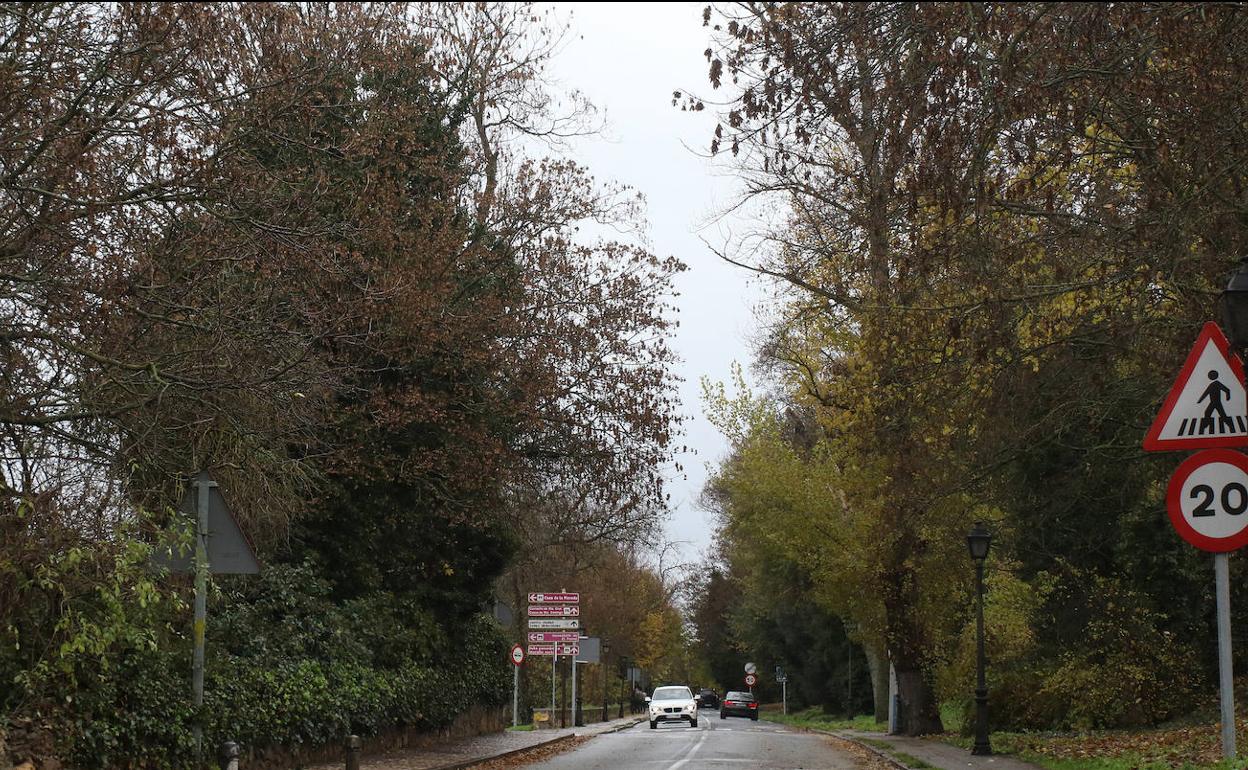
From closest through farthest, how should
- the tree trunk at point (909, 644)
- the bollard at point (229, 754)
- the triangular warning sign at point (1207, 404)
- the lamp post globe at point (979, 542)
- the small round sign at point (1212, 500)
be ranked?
the small round sign at point (1212, 500)
the triangular warning sign at point (1207, 404)
the bollard at point (229, 754)
the lamp post globe at point (979, 542)
the tree trunk at point (909, 644)

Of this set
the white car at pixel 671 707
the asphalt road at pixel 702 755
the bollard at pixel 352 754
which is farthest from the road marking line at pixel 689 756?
the white car at pixel 671 707

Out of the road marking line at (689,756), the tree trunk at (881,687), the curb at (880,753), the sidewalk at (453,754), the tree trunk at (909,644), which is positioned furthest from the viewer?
the tree trunk at (881,687)

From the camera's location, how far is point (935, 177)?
37.0 feet

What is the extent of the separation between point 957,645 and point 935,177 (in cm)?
1957

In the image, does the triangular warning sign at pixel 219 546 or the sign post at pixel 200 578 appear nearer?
the sign post at pixel 200 578

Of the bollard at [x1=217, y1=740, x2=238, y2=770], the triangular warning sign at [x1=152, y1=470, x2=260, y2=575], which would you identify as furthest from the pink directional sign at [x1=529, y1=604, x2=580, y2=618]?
the bollard at [x1=217, y1=740, x2=238, y2=770]

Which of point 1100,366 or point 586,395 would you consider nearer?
point 1100,366

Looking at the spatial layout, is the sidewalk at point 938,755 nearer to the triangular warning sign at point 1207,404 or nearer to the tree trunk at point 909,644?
the tree trunk at point 909,644

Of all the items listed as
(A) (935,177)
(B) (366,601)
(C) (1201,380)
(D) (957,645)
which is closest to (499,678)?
(B) (366,601)

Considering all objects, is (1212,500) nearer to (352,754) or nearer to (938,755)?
(352,754)

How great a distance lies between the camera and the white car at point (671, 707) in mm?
45684

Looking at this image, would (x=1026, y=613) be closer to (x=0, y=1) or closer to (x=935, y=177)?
(x=935, y=177)

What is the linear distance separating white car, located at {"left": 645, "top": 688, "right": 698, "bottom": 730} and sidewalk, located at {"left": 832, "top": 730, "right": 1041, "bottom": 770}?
16.9m

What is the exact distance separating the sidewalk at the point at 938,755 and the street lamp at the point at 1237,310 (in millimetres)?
9712
